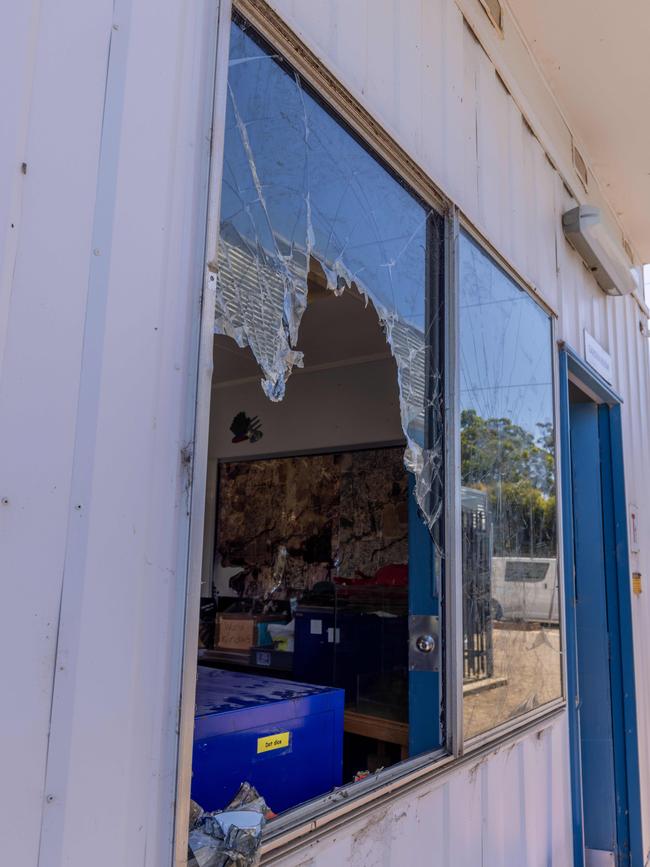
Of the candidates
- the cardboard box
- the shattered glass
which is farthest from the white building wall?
the cardboard box

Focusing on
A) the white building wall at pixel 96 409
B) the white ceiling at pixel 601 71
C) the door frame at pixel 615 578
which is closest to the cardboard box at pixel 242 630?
the door frame at pixel 615 578

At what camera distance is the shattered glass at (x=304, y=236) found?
131 cm

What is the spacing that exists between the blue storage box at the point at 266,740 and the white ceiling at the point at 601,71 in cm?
245

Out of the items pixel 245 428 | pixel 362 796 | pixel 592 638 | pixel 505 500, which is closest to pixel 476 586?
pixel 505 500

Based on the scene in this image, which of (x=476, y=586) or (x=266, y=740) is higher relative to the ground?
(x=476, y=586)

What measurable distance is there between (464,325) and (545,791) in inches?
58.9

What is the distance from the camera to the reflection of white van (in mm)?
2164

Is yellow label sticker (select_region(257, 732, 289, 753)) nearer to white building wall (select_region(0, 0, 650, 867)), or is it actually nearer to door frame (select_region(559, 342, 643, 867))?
white building wall (select_region(0, 0, 650, 867))

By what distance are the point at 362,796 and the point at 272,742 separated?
206 millimetres

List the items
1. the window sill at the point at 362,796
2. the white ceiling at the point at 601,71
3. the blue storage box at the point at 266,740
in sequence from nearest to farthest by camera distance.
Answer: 1. the window sill at the point at 362,796
2. the blue storage box at the point at 266,740
3. the white ceiling at the point at 601,71

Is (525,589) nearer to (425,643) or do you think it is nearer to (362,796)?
(425,643)

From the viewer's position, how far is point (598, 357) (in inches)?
137

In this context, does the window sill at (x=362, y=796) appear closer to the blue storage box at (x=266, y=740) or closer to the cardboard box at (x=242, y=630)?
the blue storage box at (x=266, y=740)

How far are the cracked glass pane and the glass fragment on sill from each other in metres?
0.83
